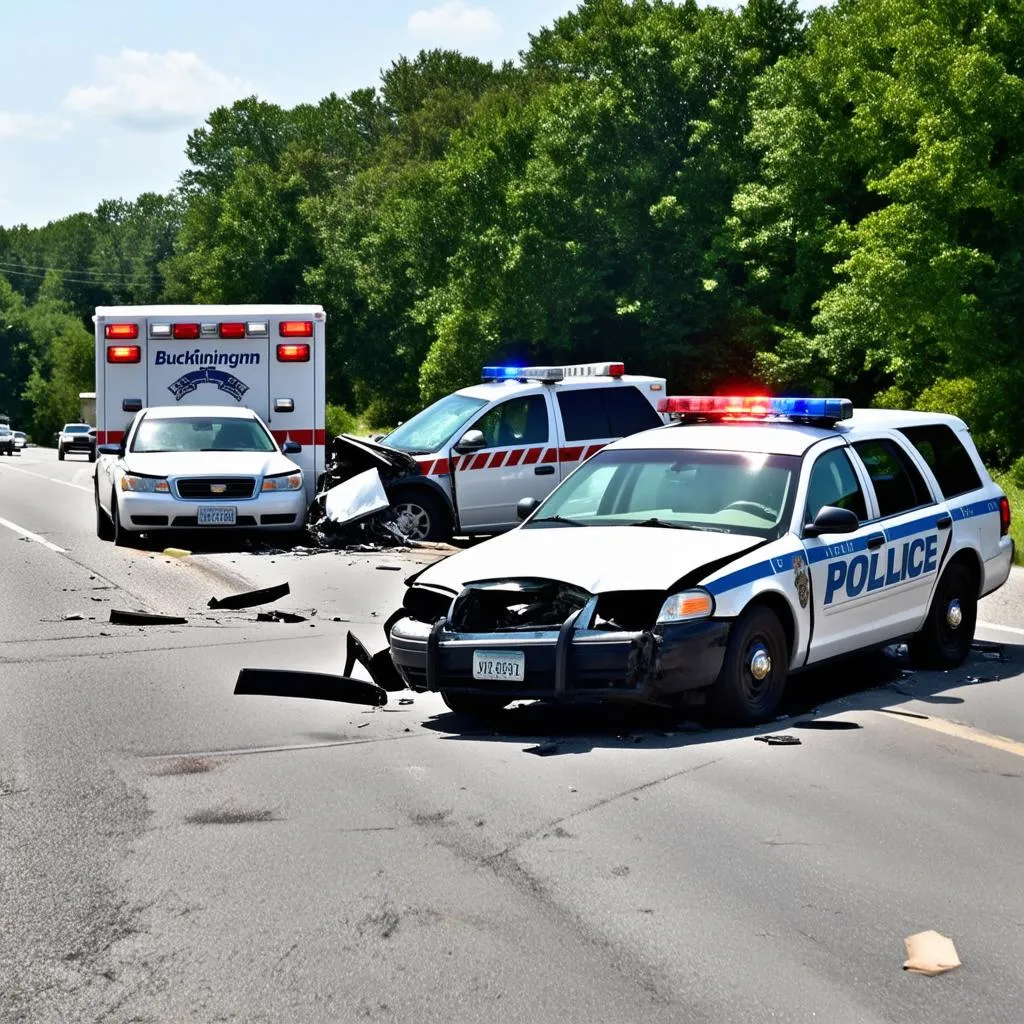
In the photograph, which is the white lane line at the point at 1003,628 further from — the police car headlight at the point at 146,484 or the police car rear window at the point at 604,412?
the police car headlight at the point at 146,484

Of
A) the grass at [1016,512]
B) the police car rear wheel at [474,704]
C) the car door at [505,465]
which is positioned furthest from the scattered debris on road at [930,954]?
the car door at [505,465]

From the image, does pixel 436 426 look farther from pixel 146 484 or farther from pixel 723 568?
pixel 723 568

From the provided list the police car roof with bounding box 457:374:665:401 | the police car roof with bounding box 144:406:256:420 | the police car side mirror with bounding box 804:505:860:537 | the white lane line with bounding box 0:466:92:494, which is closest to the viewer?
the police car side mirror with bounding box 804:505:860:537

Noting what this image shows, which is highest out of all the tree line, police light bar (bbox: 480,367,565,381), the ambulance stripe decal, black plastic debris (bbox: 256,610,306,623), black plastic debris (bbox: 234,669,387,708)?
the tree line

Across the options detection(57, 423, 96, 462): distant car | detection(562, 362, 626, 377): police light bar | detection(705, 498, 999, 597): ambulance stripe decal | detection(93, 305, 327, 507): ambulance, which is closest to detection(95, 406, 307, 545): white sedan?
detection(93, 305, 327, 507): ambulance

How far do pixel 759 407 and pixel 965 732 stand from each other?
2.52 meters

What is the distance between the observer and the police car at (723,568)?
802cm

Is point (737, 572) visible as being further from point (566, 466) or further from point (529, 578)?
point (566, 466)

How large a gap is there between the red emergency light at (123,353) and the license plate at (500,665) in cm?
1351

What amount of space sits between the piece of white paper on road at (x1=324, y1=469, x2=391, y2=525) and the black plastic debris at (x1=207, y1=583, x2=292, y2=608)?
4114mm

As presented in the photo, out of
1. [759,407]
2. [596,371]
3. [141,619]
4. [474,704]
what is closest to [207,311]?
[596,371]

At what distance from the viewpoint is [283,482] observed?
18391 millimetres

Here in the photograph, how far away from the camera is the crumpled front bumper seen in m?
7.85

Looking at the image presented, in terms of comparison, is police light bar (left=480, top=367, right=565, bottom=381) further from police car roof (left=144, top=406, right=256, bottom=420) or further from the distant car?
the distant car
